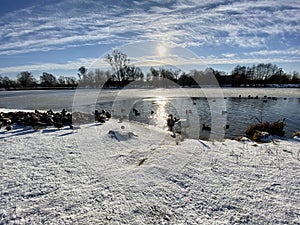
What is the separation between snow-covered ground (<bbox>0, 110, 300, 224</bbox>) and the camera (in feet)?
10.4

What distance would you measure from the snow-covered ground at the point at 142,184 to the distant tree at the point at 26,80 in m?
86.5

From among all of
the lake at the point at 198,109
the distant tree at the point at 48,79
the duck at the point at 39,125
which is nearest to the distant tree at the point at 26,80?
the distant tree at the point at 48,79

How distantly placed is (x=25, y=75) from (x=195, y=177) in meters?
98.1

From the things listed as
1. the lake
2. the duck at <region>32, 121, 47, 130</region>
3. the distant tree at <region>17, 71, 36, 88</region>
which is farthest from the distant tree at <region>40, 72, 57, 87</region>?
the duck at <region>32, 121, 47, 130</region>

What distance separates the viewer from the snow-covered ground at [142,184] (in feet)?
10.4

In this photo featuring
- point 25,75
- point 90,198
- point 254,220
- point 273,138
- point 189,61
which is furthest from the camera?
point 25,75

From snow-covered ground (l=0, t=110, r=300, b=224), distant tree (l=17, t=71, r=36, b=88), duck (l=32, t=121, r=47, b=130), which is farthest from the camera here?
distant tree (l=17, t=71, r=36, b=88)

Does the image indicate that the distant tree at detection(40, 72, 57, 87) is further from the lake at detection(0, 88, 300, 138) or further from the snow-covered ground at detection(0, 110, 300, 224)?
the snow-covered ground at detection(0, 110, 300, 224)

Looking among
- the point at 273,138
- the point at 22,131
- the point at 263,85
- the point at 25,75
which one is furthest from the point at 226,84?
the point at 25,75

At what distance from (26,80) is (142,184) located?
307 ft

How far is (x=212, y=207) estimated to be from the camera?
3383mm

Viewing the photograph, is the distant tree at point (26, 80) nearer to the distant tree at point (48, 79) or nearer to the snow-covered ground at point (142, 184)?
the distant tree at point (48, 79)

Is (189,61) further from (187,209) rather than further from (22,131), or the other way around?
(22,131)

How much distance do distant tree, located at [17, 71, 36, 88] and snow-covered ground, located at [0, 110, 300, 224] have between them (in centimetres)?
8650
